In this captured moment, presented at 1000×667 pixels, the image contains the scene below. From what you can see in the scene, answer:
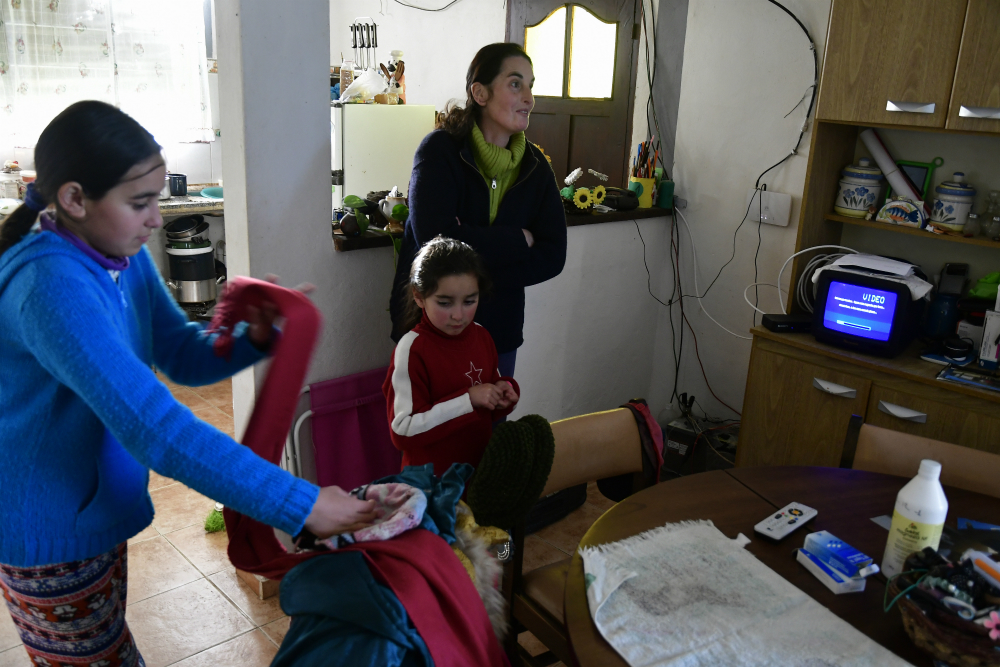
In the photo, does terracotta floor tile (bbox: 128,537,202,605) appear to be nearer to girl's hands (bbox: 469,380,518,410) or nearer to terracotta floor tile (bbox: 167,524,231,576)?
terracotta floor tile (bbox: 167,524,231,576)

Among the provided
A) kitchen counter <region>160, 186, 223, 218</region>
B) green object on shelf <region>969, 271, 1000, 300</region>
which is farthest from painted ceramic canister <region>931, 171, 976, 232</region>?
kitchen counter <region>160, 186, 223, 218</region>

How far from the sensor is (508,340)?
236 cm

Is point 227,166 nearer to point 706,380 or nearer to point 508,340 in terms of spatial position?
point 508,340

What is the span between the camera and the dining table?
1.19 metres

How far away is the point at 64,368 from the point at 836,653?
1.15 m

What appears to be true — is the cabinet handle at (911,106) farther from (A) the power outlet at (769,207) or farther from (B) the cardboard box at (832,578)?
(B) the cardboard box at (832,578)

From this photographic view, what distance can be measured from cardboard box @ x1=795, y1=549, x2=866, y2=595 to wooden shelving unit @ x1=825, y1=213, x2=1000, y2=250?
158cm

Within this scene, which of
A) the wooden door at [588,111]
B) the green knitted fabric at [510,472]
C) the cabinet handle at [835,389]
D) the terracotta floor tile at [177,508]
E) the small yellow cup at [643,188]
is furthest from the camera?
the wooden door at [588,111]

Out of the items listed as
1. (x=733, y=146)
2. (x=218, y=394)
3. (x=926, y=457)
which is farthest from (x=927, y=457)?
(x=218, y=394)

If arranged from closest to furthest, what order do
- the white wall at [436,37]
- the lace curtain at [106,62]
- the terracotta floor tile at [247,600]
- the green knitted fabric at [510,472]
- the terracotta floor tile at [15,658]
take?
the green knitted fabric at [510,472] → the terracotta floor tile at [15,658] → the terracotta floor tile at [247,600] → the lace curtain at [106,62] → the white wall at [436,37]

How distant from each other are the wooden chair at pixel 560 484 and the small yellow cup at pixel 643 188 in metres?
1.61

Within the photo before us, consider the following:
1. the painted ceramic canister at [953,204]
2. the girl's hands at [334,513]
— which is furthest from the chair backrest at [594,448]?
the painted ceramic canister at [953,204]

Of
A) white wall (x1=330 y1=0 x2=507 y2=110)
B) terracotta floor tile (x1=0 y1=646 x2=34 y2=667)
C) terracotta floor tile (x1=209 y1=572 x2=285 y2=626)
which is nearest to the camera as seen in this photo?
terracotta floor tile (x1=0 y1=646 x2=34 y2=667)

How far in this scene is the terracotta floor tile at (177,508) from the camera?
2795 millimetres
